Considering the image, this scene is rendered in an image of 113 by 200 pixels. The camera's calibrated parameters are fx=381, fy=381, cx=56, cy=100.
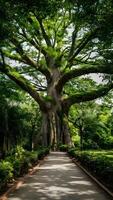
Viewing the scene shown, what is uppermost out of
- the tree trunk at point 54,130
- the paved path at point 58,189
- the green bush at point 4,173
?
the tree trunk at point 54,130

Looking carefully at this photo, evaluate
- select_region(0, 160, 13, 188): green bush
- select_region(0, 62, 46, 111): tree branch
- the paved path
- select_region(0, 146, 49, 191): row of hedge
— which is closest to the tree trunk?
select_region(0, 62, 46, 111): tree branch

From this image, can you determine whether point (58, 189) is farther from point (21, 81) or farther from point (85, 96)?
point (85, 96)

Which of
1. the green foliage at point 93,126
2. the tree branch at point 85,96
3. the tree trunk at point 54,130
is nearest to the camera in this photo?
the tree trunk at point 54,130

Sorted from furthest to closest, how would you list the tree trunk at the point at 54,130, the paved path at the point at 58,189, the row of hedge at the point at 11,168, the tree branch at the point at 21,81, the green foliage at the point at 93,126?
the green foliage at the point at 93,126
the tree trunk at the point at 54,130
the tree branch at the point at 21,81
the row of hedge at the point at 11,168
the paved path at the point at 58,189

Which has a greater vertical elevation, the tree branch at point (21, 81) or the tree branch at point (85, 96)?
the tree branch at point (21, 81)

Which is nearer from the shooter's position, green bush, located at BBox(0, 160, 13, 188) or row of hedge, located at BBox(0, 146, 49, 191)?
green bush, located at BBox(0, 160, 13, 188)

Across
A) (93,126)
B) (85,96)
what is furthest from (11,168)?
(93,126)

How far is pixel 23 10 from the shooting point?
470 inches

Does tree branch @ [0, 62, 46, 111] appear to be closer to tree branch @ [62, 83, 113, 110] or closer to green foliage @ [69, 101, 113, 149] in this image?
tree branch @ [62, 83, 113, 110]

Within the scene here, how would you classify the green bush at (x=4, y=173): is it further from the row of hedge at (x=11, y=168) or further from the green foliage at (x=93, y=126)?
the green foliage at (x=93, y=126)

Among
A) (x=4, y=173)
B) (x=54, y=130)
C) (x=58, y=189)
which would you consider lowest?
(x=58, y=189)

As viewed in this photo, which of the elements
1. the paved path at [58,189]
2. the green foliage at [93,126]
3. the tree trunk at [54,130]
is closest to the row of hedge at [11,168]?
the paved path at [58,189]

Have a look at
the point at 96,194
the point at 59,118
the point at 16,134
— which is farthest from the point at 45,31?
the point at 96,194

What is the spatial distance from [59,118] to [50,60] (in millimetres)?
6457
